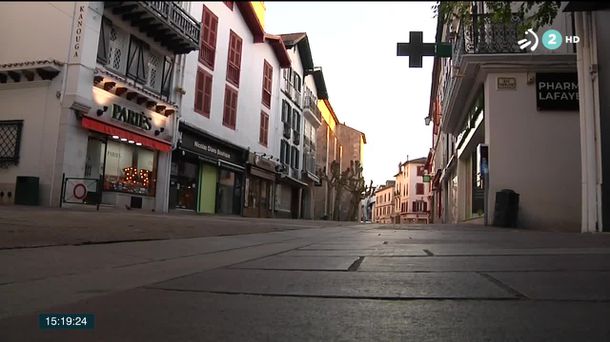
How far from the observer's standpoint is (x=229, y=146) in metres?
25.5

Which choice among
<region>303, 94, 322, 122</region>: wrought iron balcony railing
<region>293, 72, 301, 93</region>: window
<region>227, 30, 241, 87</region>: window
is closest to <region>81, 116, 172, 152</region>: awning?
<region>227, 30, 241, 87</region>: window

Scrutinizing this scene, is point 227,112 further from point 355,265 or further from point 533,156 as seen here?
point 355,265

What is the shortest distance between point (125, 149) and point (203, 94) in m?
3.85

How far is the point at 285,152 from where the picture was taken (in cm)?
3844

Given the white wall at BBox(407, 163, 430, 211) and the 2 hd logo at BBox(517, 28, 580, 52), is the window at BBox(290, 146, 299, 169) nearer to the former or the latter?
the 2 hd logo at BBox(517, 28, 580, 52)

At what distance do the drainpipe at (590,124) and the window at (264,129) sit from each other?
20719 millimetres

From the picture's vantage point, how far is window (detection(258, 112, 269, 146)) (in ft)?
103

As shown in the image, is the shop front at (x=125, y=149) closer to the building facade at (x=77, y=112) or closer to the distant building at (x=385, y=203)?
the building facade at (x=77, y=112)

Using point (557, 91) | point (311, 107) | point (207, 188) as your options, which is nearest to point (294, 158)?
point (311, 107)

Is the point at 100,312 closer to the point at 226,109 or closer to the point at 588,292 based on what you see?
the point at 588,292

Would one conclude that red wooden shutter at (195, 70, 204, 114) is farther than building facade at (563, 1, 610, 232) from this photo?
Yes

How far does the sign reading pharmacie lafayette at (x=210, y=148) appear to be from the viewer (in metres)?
21.0

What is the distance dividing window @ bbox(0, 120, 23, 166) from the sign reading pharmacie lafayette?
19.7ft

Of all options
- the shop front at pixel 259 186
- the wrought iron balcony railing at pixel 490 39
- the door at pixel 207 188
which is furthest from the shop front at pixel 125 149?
the shop front at pixel 259 186
